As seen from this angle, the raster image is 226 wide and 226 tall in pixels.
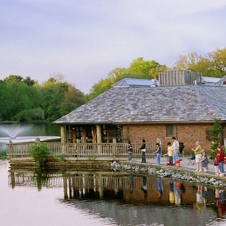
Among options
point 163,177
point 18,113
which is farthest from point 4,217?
point 18,113

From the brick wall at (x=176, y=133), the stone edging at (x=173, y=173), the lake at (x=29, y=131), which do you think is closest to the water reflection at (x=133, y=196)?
the stone edging at (x=173, y=173)

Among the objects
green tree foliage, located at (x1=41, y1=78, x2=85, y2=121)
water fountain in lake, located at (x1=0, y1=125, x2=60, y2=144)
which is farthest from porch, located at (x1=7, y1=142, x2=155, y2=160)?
green tree foliage, located at (x1=41, y1=78, x2=85, y2=121)

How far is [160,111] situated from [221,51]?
2162 inches

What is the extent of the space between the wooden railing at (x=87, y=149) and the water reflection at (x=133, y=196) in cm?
260

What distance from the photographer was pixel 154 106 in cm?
3797

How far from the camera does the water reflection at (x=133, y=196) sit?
800 inches

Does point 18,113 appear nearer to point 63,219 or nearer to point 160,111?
point 160,111

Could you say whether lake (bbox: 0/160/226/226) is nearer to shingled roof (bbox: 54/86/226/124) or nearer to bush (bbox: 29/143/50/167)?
bush (bbox: 29/143/50/167)

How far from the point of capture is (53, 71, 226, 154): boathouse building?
35188mm

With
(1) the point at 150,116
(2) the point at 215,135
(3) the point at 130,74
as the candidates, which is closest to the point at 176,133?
(1) the point at 150,116

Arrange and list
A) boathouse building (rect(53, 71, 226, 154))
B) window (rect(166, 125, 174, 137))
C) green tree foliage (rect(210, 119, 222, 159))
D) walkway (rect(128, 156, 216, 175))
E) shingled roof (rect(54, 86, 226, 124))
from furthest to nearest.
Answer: window (rect(166, 125, 174, 137)) < shingled roof (rect(54, 86, 226, 124)) < boathouse building (rect(53, 71, 226, 154)) < green tree foliage (rect(210, 119, 222, 159)) < walkway (rect(128, 156, 216, 175))

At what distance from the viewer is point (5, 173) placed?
3400cm

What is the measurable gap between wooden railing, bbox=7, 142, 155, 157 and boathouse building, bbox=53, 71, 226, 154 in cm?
74

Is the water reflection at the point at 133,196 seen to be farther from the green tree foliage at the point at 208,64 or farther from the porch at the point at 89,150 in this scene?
the green tree foliage at the point at 208,64
